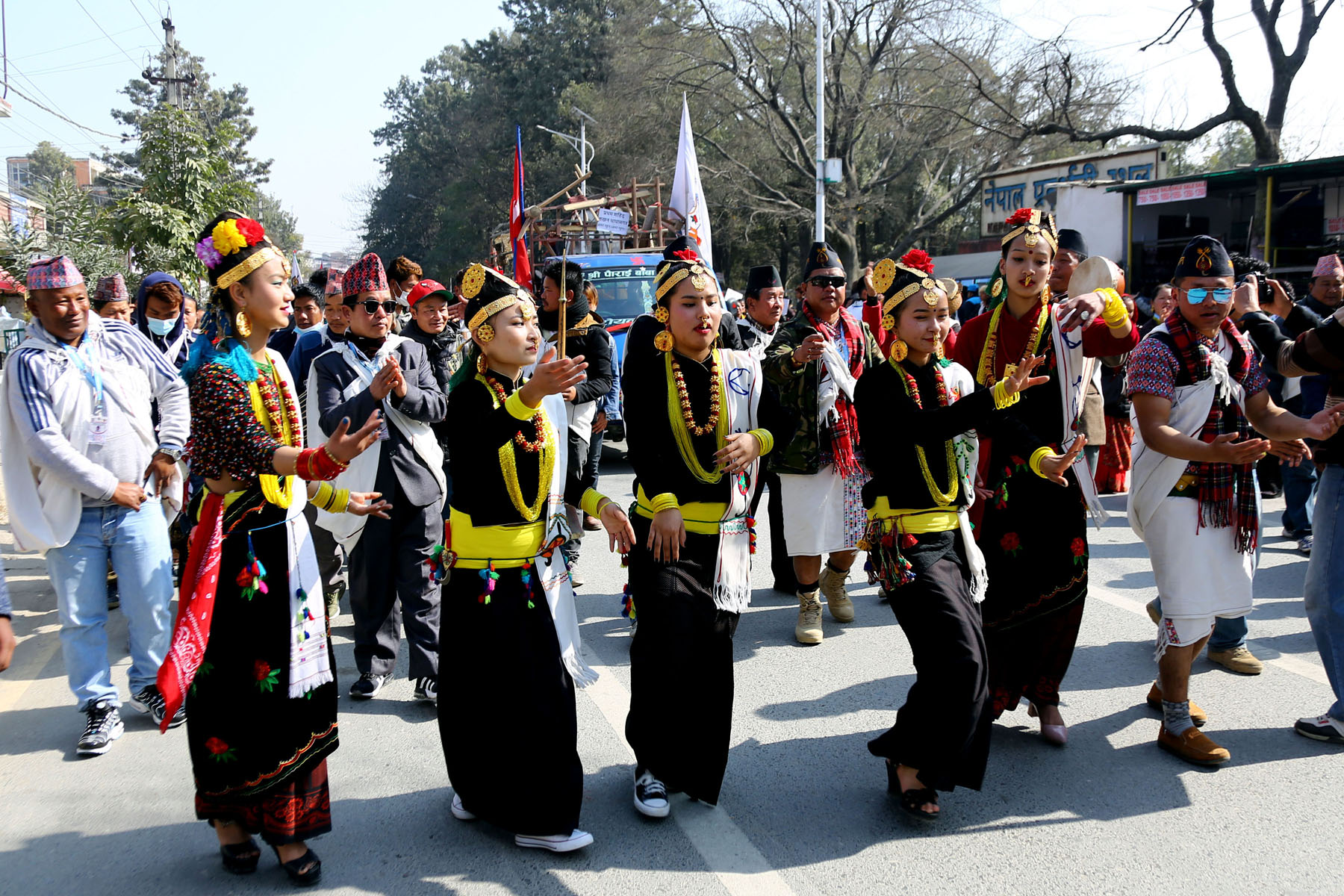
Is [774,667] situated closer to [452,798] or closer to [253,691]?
[452,798]

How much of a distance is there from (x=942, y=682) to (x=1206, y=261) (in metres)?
1.98

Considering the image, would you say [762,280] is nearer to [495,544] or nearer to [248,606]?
[495,544]

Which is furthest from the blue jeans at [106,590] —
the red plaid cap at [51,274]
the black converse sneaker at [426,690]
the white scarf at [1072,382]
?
the white scarf at [1072,382]

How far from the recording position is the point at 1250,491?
402 cm

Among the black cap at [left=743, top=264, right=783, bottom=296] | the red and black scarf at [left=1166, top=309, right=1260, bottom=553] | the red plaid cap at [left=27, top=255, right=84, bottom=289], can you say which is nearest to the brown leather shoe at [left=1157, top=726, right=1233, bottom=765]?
the red and black scarf at [left=1166, top=309, right=1260, bottom=553]

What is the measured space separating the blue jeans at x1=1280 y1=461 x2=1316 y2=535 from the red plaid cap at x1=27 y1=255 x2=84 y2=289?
7.78 meters

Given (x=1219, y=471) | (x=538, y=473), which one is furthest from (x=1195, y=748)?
(x=538, y=473)

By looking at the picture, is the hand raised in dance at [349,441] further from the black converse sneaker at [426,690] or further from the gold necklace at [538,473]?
the black converse sneaker at [426,690]

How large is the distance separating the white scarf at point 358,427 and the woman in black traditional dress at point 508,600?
1.59 meters

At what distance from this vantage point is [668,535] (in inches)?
140

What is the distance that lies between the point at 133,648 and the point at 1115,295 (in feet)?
15.2

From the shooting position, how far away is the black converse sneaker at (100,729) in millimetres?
4383

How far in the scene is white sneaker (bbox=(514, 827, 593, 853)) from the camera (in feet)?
11.1

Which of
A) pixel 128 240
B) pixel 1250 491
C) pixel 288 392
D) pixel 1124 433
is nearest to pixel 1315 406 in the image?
pixel 1124 433
